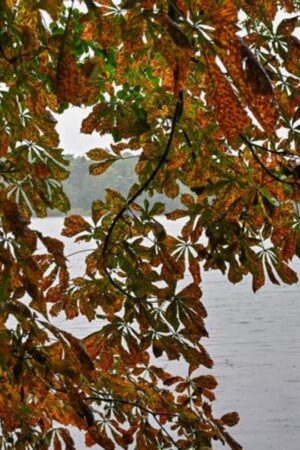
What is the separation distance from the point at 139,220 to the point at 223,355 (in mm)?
20586

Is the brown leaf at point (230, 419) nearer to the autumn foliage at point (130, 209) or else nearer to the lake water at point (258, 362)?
the autumn foliage at point (130, 209)

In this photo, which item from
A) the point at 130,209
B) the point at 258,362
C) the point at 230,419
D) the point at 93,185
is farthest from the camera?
the point at 93,185

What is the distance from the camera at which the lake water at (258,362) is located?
13453 mm

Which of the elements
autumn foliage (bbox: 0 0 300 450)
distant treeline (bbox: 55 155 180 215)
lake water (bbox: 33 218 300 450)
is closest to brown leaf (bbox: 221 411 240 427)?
autumn foliage (bbox: 0 0 300 450)

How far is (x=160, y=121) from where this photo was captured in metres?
1.98

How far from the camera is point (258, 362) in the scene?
20203 mm

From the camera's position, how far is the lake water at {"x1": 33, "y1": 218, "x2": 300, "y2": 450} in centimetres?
1345

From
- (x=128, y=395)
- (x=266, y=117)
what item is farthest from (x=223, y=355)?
(x=266, y=117)

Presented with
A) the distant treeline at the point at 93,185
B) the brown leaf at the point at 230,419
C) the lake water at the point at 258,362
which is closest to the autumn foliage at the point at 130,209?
the brown leaf at the point at 230,419

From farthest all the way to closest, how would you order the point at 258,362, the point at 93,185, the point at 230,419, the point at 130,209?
the point at 93,185
the point at 258,362
the point at 230,419
the point at 130,209

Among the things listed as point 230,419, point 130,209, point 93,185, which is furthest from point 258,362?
point 93,185

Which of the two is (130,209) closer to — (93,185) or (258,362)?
(258,362)

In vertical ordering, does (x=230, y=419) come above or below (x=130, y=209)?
below

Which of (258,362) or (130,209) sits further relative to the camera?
(258,362)
